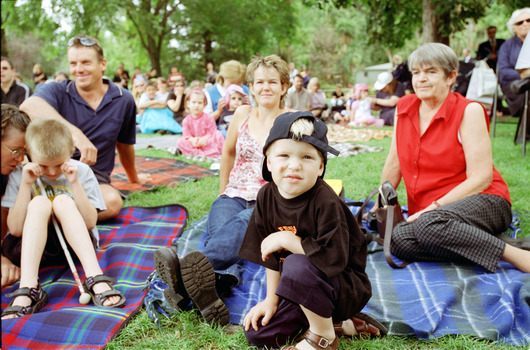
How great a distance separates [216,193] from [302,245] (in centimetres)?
320

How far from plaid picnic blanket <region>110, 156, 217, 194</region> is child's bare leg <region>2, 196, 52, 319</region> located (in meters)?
2.26

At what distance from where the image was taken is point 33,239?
107 inches

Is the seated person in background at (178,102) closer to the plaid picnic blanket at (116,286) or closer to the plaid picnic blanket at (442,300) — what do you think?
the plaid picnic blanket at (116,286)

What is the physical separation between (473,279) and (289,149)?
1575 mm

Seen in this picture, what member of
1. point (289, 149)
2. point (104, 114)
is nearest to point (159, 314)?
point (289, 149)

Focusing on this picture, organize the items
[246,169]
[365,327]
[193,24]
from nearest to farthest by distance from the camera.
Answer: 1. [365,327]
2. [246,169]
3. [193,24]

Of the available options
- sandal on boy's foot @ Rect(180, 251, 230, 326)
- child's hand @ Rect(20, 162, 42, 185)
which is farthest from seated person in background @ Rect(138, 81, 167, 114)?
sandal on boy's foot @ Rect(180, 251, 230, 326)

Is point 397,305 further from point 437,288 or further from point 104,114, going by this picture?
point 104,114

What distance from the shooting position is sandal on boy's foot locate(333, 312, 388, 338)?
227cm

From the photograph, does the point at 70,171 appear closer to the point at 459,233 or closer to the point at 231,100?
the point at 459,233

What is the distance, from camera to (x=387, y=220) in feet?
10.1

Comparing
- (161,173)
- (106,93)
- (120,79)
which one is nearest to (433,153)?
Answer: (106,93)

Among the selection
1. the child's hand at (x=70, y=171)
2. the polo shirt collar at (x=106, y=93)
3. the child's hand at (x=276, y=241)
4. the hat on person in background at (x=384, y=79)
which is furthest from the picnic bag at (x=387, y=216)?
the hat on person in background at (x=384, y=79)

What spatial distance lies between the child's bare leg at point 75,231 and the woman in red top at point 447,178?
2.03 metres
